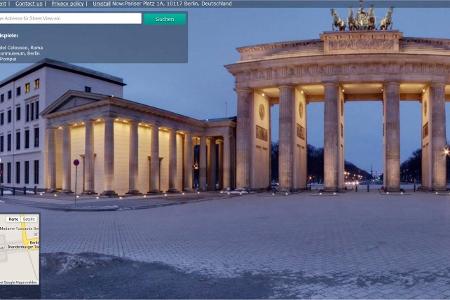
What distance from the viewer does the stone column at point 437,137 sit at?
161 ft

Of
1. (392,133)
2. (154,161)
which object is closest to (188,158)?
(154,161)

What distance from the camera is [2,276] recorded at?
523 centimetres

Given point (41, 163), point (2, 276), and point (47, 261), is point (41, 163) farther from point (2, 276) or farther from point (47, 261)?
point (2, 276)

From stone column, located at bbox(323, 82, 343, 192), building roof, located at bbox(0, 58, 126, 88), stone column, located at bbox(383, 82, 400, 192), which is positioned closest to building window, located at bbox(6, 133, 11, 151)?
building roof, located at bbox(0, 58, 126, 88)

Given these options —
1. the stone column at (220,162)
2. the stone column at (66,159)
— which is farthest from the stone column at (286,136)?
the stone column at (66,159)

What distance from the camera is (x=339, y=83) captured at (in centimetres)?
5066

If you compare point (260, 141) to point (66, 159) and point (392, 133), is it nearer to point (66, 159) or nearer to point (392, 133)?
point (392, 133)

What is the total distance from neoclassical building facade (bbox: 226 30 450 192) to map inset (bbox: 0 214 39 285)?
46.7 meters

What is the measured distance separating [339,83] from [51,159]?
34786mm

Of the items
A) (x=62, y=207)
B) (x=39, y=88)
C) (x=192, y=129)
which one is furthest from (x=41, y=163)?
(x=62, y=207)

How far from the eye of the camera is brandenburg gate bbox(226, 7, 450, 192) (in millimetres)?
49281

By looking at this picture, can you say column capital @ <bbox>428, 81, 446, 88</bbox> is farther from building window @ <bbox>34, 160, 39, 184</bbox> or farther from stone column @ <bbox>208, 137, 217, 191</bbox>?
building window @ <bbox>34, 160, 39, 184</bbox>

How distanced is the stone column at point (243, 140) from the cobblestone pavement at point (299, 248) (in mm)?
32990

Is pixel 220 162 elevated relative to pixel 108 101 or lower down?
lower down
